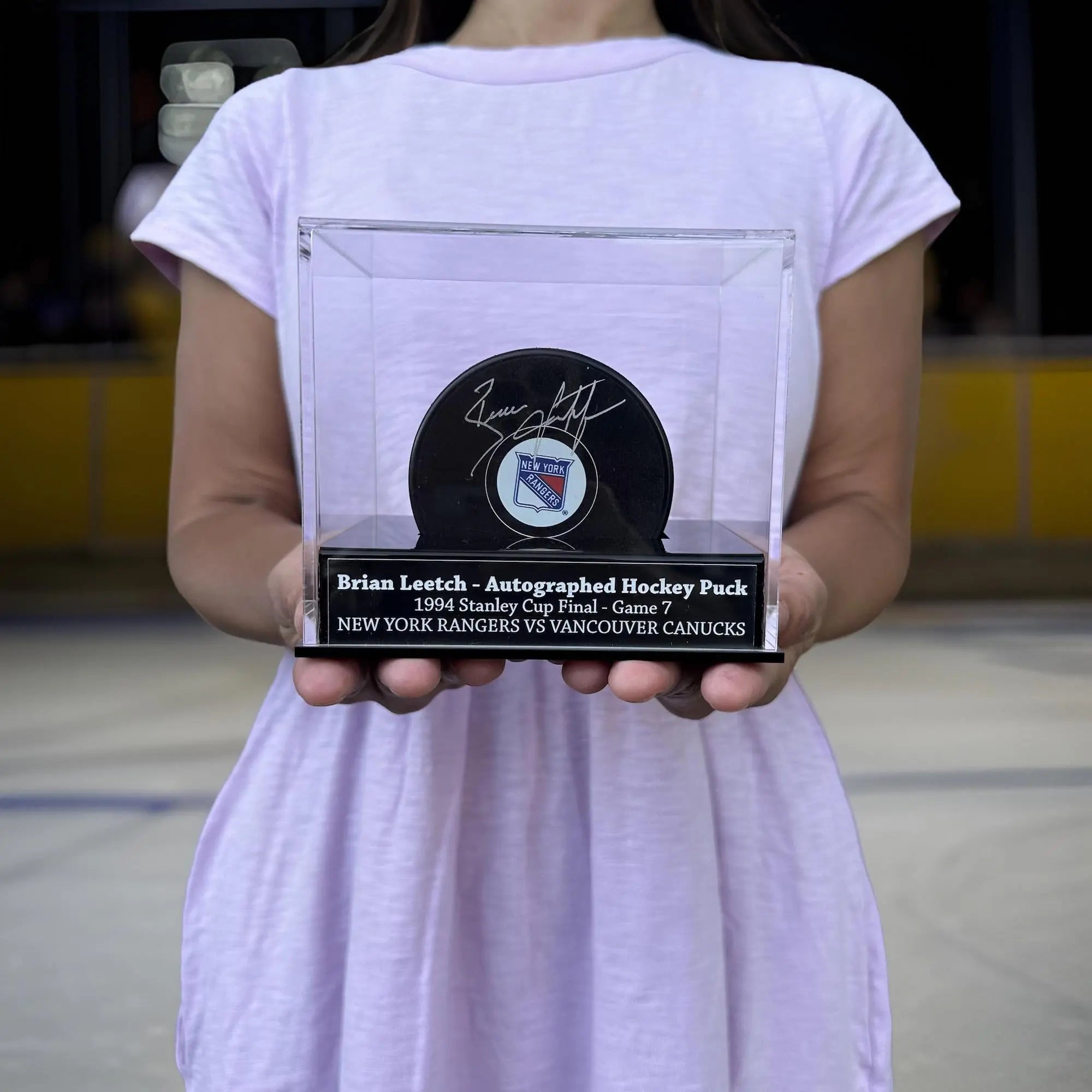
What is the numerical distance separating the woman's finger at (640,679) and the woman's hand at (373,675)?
0.05 meters

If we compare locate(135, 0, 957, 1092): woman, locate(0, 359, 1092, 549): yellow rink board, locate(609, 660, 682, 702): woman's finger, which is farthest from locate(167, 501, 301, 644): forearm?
locate(0, 359, 1092, 549): yellow rink board

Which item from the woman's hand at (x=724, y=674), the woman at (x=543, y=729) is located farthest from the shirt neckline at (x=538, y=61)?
the woman's hand at (x=724, y=674)

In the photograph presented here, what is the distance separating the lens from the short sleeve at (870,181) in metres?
0.85

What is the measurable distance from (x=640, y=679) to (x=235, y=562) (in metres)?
0.26

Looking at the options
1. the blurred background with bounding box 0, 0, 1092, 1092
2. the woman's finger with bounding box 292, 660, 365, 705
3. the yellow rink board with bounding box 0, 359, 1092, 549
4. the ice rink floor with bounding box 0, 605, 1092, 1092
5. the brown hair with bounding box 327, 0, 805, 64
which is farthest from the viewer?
the yellow rink board with bounding box 0, 359, 1092, 549

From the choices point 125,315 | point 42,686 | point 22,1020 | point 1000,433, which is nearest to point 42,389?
point 125,315

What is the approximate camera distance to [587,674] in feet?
2.22

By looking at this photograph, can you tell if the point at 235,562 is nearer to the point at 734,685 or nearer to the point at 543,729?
the point at 543,729

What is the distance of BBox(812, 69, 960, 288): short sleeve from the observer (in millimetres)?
846

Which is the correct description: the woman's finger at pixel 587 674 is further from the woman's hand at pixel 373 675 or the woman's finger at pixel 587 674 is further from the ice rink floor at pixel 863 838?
the ice rink floor at pixel 863 838

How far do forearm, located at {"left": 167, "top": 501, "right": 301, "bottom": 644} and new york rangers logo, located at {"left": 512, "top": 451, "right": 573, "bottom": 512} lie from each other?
137 mm

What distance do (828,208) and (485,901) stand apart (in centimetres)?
43

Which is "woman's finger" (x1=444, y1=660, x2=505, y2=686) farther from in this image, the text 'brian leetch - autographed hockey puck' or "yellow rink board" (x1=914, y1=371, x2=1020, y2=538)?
"yellow rink board" (x1=914, y1=371, x2=1020, y2=538)
